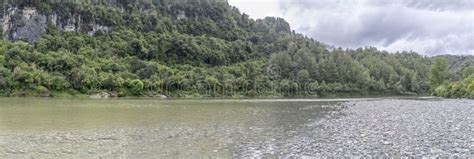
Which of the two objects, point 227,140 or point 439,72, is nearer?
point 227,140

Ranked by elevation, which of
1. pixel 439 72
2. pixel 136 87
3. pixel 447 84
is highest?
pixel 439 72

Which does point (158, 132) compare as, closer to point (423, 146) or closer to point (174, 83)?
point (423, 146)

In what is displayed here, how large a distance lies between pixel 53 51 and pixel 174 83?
6432cm

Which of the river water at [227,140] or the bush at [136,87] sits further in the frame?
the bush at [136,87]

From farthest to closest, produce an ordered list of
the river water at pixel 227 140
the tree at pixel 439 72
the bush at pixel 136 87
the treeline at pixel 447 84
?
1. the bush at pixel 136 87
2. the tree at pixel 439 72
3. the treeline at pixel 447 84
4. the river water at pixel 227 140

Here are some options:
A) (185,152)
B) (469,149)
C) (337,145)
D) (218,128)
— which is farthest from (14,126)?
(469,149)

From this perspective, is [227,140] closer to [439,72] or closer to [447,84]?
[447,84]

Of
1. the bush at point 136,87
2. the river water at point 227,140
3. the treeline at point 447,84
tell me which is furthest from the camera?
the bush at point 136,87

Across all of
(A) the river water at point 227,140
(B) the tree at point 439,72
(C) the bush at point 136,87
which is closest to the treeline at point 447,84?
(B) the tree at point 439,72

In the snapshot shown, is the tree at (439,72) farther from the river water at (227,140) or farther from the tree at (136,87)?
the river water at (227,140)

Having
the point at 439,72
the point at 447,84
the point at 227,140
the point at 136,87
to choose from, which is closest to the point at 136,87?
the point at 136,87

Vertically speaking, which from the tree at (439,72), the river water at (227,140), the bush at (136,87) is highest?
the tree at (439,72)

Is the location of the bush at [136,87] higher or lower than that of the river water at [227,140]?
higher

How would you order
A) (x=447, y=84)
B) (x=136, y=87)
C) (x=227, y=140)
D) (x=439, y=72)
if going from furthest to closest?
(x=136, y=87), (x=439, y=72), (x=447, y=84), (x=227, y=140)
